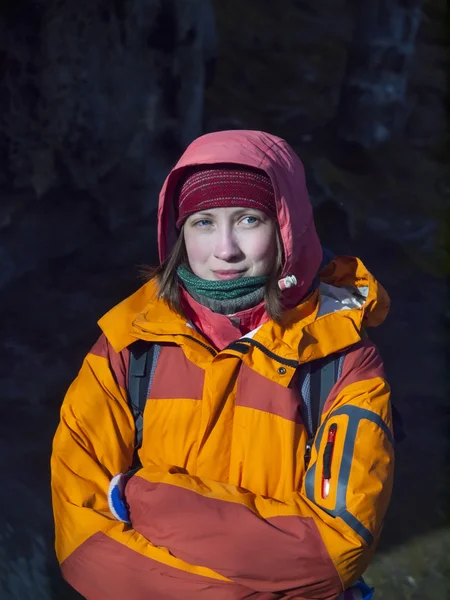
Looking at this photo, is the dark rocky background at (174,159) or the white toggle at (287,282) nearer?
the white toggle at (287,282)

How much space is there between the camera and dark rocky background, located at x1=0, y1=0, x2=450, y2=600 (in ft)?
9.98

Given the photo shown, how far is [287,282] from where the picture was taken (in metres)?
2.07

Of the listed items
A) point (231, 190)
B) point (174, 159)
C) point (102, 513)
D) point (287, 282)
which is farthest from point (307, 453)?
point (174, 159)

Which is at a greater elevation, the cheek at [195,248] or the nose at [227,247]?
the nose at [227,247]

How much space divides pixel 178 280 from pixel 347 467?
0.76 metres

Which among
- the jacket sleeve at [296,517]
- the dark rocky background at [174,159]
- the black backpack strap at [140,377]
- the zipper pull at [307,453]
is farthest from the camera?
the dark rocky background at [174,159]

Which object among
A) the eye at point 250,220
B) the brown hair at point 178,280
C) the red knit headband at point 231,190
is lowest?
the brown hair at point 178,280

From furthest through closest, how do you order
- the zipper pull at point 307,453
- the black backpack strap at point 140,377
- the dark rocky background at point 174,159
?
the dark rocky background at point 174,159 → the black backpack strap at point 140,377 → the zipper pull at point 307,453

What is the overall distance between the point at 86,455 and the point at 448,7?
288cm

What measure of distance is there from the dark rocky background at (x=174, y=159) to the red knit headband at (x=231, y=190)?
1.21m

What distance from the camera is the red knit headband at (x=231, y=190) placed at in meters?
2.05

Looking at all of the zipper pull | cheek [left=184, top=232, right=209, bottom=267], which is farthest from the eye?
the zipper pull

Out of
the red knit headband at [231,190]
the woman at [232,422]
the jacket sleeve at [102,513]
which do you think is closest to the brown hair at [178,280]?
the woman at [232,422]

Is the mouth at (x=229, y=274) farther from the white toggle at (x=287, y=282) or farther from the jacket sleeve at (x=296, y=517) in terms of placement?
the jacket sleeve at (x=296, y=517)
